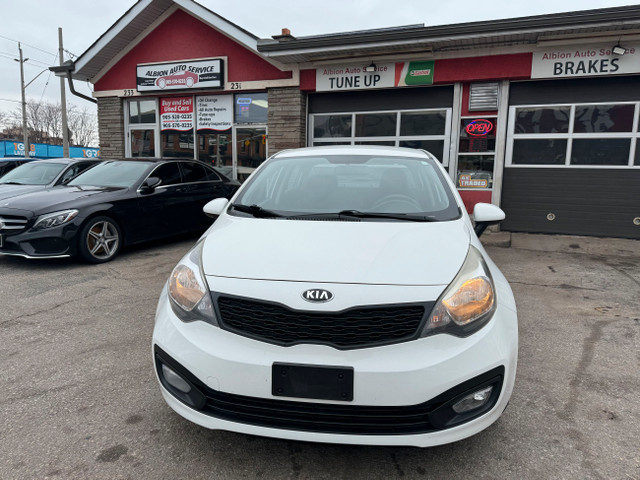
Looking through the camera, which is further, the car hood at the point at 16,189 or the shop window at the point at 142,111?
the shop window at the point at 142,111

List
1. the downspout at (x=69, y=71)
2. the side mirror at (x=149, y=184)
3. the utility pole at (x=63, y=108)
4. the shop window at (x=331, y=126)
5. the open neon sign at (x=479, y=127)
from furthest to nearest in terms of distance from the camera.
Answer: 1. the utility pole at (x=63, y=108)
2. the downspout at (x=69, y=71)
3. the shop window at (x=331, y=126)
4. the open neon sign at (x=479, y=127)
5. the side mirror at (x=149, y=184)

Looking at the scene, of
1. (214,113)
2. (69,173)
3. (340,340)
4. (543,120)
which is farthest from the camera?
(214,113)

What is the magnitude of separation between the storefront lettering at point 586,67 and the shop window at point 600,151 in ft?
3.69

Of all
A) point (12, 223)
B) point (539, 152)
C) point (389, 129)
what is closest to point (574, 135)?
point (539, 152)

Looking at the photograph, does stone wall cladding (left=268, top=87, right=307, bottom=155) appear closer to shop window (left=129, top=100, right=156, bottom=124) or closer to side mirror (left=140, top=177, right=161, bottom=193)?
shop window (left=129, top=100, right=156, bottom=124)

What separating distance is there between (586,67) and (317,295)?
7715 mm

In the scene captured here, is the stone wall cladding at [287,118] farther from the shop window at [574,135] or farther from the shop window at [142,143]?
the shop window at [574,135]

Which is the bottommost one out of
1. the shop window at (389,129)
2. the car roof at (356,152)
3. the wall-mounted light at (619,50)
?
the car roof at (356,152)

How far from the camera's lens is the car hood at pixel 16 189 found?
227 inches

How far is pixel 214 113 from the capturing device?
10.4 m

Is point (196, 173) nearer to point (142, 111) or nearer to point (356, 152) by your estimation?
point (356, 152)

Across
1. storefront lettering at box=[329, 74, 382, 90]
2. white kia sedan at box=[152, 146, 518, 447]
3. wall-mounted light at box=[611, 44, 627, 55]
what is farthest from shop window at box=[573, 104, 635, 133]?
white kia sedan at box=[152, 146, 518, 447]

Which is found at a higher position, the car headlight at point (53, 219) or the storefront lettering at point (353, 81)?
the storefront lettering at point (353, 81)

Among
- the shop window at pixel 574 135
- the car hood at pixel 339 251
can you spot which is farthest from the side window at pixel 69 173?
the shop window at pixel 574 135
